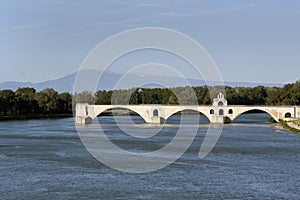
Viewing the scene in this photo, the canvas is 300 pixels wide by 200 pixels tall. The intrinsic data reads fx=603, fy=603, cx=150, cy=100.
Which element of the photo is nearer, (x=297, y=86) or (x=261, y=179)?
(x=261, y=179)

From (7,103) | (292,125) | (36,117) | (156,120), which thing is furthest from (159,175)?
(36,117)

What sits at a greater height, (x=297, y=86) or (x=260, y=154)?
(x=297, y=86)

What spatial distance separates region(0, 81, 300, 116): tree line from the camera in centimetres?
6230

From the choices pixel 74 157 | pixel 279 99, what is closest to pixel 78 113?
pixel 279 99

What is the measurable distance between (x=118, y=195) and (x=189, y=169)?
214 inches

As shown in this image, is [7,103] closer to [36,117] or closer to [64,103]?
[36,117]

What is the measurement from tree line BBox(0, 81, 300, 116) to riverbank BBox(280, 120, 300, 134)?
12946 millimetres

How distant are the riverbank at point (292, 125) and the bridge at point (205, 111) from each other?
278 centimetres

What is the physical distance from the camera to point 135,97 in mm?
77938

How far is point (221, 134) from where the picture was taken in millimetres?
39812

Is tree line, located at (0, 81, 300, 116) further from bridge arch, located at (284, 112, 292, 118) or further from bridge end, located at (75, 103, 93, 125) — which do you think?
bridge end, located at (75, 103, 93, 125)

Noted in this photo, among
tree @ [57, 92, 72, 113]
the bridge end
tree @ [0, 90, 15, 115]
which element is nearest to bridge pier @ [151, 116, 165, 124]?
the bridge end

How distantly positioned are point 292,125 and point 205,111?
12.1 meters

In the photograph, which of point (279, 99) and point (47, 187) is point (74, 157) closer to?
point (47, 187)
